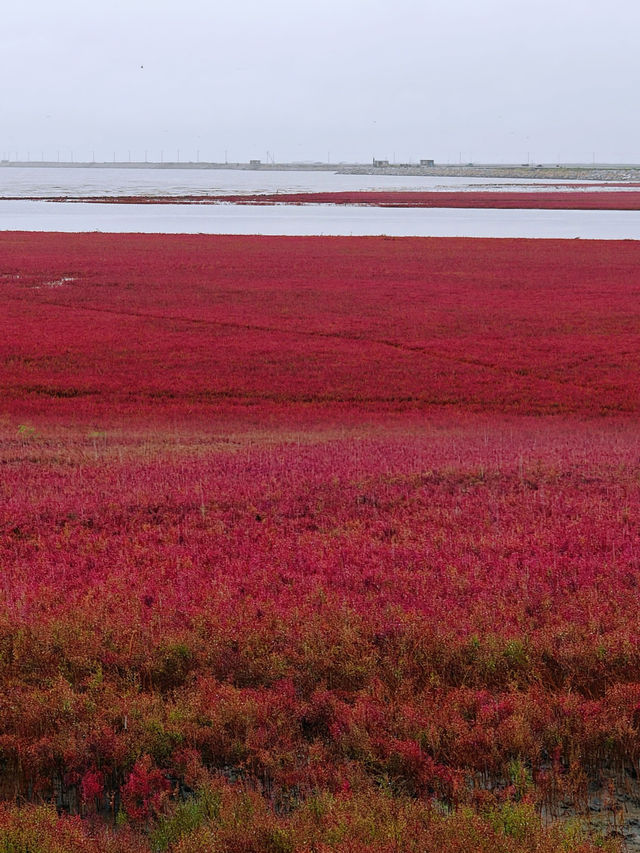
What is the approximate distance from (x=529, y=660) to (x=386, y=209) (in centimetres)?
11268

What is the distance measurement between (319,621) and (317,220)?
86.5 m

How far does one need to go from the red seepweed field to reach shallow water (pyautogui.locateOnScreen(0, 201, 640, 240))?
54.5 meters

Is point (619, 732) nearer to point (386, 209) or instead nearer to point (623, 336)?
point (623, 336)

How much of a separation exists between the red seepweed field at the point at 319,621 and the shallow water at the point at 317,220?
5447 cm

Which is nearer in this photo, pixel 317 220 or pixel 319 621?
pixel 319 621

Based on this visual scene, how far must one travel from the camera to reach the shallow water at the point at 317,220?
75938 millimetres

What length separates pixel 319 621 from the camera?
321 inches

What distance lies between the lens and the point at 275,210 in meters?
109

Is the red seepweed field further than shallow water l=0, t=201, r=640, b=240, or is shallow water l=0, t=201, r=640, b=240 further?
shallow water l=0, t=201, r=640, b=240

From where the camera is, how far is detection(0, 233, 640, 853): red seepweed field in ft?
18.7

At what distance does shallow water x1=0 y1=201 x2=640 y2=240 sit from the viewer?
7594 cm

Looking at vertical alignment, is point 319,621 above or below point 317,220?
below

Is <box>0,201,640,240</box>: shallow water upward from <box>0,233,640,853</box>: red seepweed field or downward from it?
upward

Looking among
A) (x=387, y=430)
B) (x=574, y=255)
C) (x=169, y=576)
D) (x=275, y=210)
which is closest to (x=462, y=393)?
(x=387, y=430)
